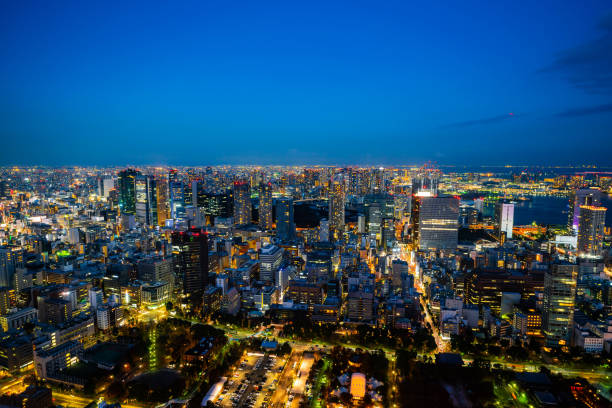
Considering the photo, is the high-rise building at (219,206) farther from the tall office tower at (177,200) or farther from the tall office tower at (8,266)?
the tall office tower at (8,266)

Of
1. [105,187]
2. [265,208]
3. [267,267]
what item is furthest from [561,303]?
[105,187]

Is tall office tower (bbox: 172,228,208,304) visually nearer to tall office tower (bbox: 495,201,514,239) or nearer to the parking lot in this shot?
the parking lot

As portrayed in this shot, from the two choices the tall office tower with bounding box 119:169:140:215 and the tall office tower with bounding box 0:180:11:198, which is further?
the tall office tower with bounding box 119:169:140:215

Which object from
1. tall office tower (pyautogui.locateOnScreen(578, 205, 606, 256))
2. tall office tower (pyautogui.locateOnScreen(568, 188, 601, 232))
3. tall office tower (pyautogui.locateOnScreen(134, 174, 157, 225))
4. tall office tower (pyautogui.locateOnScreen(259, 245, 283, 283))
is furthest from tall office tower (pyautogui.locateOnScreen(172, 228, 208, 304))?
tall office tower (pyautogui.locateOnScreen(568, 188, 601, 232))

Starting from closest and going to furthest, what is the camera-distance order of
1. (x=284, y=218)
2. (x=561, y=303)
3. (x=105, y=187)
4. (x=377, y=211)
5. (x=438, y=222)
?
(x=561, y=303), (x=438, y=222), (x=284, y=218), (x=377, y=211), (x=105, y=187)

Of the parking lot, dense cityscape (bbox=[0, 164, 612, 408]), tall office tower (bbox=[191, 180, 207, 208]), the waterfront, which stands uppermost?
tall office tower (bbox=[191, 180, 207, 208])

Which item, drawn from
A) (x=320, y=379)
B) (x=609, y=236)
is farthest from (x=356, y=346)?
(x=609, y=236)

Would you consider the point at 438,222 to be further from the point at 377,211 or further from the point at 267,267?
the point at 267,267
